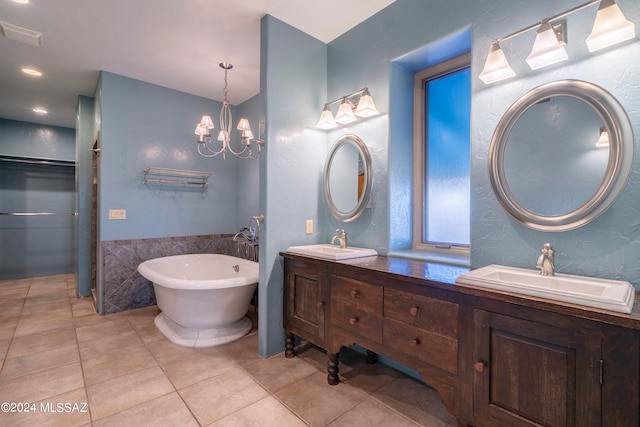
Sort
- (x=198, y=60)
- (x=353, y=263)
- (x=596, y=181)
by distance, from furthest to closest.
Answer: (x=198, y=60), (x=353, y=263), (x=596, y=181)

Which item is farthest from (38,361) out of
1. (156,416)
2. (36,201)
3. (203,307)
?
(36,201)

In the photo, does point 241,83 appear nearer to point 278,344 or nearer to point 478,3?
point 478,3

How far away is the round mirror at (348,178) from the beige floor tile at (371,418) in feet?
4.31

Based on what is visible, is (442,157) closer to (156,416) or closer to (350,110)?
(350,110)

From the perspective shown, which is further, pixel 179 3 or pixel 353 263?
pixel 179 3

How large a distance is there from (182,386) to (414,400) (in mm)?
1500

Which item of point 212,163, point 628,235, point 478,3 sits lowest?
point 628,235

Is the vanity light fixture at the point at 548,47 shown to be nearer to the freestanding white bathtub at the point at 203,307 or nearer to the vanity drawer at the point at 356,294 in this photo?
the vanity drawer at the point at 356,294

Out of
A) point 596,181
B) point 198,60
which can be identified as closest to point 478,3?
point 596,181

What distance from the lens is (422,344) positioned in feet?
4.85

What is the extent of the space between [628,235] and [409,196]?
4.06ft

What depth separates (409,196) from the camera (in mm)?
2324

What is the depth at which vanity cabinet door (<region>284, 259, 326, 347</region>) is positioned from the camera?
6.76 feet

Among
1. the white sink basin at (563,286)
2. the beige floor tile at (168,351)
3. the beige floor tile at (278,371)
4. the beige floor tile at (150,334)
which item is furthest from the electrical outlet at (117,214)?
the white sink basin at (563,286)
